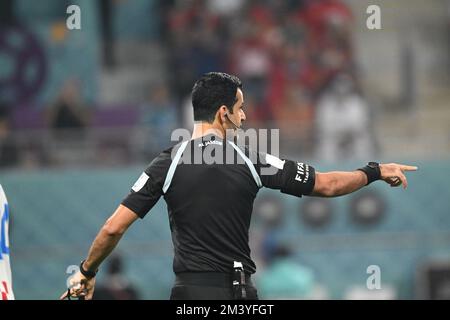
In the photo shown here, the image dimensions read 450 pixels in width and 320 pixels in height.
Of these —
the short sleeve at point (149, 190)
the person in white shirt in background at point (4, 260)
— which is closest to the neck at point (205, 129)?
the short sleeve at point (149, 190)

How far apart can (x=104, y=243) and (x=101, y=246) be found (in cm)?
3

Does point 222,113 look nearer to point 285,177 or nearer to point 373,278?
point 285,177

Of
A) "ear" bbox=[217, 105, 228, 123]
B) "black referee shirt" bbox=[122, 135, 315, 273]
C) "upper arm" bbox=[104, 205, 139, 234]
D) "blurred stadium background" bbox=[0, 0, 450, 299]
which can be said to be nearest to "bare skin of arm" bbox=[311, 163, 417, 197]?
"black referee shirt" bbox=[122, 135, 315, 273]

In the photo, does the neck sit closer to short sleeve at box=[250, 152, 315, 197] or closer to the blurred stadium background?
short sleeve at box=[250, 152, 315, 197]

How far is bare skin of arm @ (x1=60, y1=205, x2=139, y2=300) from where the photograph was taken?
6973 millimetres

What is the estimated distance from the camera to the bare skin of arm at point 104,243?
6973 mm

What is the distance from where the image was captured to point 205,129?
7113 millimetres

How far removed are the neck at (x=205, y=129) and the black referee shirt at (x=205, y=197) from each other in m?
0.07

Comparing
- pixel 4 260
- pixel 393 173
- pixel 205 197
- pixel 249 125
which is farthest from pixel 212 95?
pixel 249 125

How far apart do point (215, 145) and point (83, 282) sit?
114 centimetres

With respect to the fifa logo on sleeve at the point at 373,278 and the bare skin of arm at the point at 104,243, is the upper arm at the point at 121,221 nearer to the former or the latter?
the bare skin of arm at the point at 104,243

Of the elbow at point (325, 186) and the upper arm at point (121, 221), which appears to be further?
the elbow at point (325, 186)
